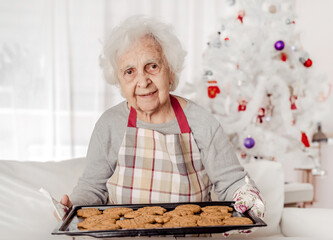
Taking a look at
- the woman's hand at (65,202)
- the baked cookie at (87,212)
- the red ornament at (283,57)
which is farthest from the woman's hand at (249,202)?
the red ornament at (283,57)

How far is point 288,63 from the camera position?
289cm

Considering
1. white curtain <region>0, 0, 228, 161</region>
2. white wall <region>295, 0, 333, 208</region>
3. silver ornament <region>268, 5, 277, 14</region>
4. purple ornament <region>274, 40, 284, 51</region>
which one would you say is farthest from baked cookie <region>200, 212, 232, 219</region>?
white wall <region>295, 0, 333, 208</region>

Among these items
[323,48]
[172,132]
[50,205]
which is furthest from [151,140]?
[323,48]

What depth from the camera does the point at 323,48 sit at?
405 centimetres

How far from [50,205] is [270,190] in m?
0.98

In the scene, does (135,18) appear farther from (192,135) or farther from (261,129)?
(261,129)

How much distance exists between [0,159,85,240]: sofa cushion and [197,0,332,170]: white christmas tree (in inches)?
56.6

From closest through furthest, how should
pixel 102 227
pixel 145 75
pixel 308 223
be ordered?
pixel 102 227 → pixel 145 75 → pixel 308 223

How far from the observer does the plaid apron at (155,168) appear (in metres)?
1.42

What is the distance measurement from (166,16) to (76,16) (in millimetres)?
882

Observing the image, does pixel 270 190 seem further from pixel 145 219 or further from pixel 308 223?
pixel 145 219

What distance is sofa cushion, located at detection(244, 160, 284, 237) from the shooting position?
1.69 meters

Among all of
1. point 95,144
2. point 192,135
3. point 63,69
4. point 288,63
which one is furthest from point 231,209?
point 63,69

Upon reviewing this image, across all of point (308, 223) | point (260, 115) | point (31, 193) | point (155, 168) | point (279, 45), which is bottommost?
point (308, 223)
